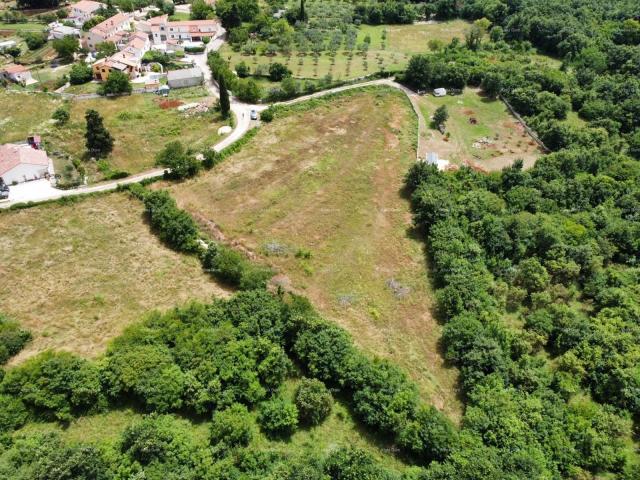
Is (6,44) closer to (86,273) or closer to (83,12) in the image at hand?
(83,12)

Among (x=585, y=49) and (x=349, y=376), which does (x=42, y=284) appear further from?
(x=585, y=49)

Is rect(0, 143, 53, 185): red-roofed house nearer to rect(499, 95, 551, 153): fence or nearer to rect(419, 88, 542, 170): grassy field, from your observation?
rect(419, 88, 542, 170): grassy field

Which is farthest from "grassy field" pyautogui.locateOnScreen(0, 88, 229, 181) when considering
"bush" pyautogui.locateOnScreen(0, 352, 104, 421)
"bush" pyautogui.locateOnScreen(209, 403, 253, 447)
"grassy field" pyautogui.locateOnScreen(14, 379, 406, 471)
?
"bush" pyautogui.locateOnScreen(209, 403, 253, 447)

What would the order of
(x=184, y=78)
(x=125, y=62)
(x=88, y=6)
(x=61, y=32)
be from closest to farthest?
(x=184, y=78), (x=125, y=62), (x=61, y=32), (x=88, y=6)

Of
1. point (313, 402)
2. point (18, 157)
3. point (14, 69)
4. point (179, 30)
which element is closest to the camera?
point (313, 402)

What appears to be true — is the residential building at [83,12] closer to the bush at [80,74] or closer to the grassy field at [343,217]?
the bush at [80,74]

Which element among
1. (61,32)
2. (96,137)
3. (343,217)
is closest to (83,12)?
(61,32)
